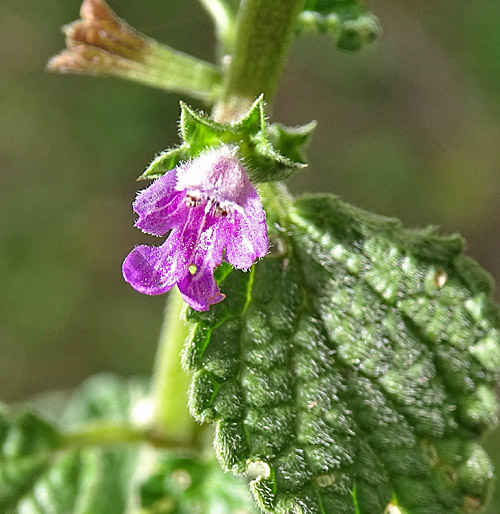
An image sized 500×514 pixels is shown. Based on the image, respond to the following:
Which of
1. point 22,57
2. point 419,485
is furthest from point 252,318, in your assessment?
point 22,57

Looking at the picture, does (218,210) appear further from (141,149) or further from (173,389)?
(141,149)

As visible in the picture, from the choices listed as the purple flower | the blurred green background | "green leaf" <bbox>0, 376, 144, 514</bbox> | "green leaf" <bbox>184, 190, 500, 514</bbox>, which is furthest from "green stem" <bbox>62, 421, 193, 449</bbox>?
the blurred green background

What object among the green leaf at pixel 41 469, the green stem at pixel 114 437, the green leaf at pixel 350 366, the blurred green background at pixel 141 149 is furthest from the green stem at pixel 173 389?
the blurred green background at pixel 141 149

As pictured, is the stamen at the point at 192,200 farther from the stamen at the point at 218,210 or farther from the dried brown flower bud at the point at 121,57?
the dried brown flower bud at the point at 121,57

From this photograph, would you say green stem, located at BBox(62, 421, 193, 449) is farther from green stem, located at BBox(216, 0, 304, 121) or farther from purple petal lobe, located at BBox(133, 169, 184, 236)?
green stem, located at BBox(216, 0, 304, 121)

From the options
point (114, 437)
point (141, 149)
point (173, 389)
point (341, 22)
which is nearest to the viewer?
point (341, 22)

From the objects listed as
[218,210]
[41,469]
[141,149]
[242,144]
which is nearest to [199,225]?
[218,210]
